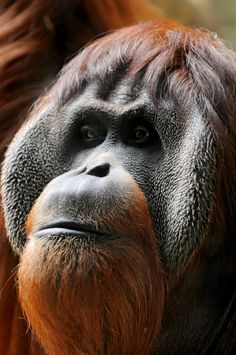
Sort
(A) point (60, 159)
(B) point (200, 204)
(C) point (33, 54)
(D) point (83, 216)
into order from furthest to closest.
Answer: (C) point (33, 54), (A) point (60, 159), (B) point (200, 204), (D) point (83, 216)

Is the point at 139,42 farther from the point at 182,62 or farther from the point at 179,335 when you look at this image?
the point at 179,335

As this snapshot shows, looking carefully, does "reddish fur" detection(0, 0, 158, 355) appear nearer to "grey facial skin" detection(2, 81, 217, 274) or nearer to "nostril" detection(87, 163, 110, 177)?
"grey facial skin" detection(2, 81, 217, 274)

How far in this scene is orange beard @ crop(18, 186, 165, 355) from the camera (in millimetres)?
1702

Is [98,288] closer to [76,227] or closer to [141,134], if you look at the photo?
[76,227]

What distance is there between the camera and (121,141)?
190cm

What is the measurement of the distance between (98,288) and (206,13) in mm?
1419

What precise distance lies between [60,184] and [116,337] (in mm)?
366

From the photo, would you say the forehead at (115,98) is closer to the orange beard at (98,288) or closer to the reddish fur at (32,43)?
the orange beard at (98,288)

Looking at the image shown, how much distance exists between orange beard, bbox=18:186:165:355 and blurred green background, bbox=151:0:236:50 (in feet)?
3.91

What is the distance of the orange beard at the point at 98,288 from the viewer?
1.70m

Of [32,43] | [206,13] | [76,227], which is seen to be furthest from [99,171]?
[206,13]

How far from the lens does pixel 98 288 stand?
67.7 inches

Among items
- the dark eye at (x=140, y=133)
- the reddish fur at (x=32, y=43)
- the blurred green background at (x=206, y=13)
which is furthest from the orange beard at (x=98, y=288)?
the blurred green background at (x=206, y=13)

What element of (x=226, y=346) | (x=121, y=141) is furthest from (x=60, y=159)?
(x=226, y=346)
